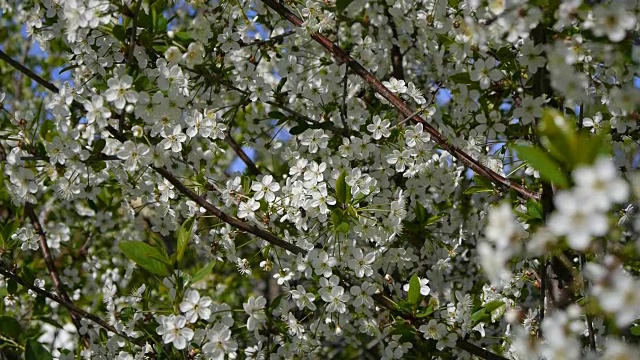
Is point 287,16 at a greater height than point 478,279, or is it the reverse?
point 287,16

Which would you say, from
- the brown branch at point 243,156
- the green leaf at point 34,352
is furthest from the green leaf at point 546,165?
the brown branch at point 243,156

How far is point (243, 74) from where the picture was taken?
2979 millimetres

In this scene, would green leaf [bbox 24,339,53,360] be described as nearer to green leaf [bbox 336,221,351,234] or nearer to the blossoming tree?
the blossoming tree

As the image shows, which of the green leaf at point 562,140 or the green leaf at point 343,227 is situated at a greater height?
the green leaf at point 343,227

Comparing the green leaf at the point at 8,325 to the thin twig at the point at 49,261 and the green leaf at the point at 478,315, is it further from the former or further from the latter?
the green leaf at the point at 478,315

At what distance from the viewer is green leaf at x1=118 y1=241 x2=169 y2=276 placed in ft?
7.07

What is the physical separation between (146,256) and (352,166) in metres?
1.14

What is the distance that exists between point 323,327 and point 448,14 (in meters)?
1.32

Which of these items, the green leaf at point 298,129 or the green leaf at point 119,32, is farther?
the green leaf at point 298,129

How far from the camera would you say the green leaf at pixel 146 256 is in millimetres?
2156

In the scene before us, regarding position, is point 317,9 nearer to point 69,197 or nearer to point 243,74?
point 243,74

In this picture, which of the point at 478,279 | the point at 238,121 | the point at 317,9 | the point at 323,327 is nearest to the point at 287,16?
the point at 317,9

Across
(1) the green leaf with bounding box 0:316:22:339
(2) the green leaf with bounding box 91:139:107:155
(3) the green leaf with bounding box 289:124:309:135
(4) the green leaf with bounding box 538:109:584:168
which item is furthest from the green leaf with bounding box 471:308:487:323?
(1) the green leaf with bounding box 0:316:22:339

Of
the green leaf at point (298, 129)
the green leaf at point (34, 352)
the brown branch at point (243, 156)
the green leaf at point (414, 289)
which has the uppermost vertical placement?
the brown branch at point (243, 156)
